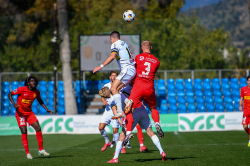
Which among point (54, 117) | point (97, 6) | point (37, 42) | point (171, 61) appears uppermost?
point (97, 6)

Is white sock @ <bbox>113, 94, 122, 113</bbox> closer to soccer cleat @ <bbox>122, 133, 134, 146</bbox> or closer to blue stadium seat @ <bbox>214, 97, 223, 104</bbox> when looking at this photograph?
soccer cleat @ <bbox>122, 133, 134, 146</bbox>

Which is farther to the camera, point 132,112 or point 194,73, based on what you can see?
point 194,73

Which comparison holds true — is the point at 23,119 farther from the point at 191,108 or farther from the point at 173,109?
the point at 191,108

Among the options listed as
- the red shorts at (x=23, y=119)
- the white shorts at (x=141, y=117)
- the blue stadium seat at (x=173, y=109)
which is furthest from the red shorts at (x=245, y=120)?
the blue stadium seat at (x=173, y=109)

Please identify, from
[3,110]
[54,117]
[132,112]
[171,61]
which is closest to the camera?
[132,112]

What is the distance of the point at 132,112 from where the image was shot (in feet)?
24.7

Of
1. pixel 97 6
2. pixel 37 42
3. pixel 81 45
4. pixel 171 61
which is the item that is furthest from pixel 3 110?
pixel 97 6

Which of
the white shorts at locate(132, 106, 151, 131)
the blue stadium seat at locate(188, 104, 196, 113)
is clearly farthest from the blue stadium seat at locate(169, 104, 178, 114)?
the white shorts at locate(132, 106, 151, 131)

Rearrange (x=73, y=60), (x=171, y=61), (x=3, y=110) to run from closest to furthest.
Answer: (x=3, y=110)
(x=171, y=61)
(x=73, y=60)

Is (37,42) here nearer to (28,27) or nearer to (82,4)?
(28,27)

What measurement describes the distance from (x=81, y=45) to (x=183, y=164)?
13.6 m

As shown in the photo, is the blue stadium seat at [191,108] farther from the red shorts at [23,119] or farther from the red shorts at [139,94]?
the red shorts at [139,94]

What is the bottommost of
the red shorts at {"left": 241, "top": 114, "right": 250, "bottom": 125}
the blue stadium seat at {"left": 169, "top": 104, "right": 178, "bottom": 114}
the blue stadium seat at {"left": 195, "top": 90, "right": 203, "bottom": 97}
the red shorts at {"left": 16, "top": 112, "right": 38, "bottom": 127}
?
the blue stadium seat at {"left": 169, "top": 104, "right": 178, "bottom": 114}

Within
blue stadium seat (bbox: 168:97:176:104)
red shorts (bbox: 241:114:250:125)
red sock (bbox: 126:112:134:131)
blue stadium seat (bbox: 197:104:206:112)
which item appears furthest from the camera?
blue stadium seat (bbox: 168:97:176:104)
